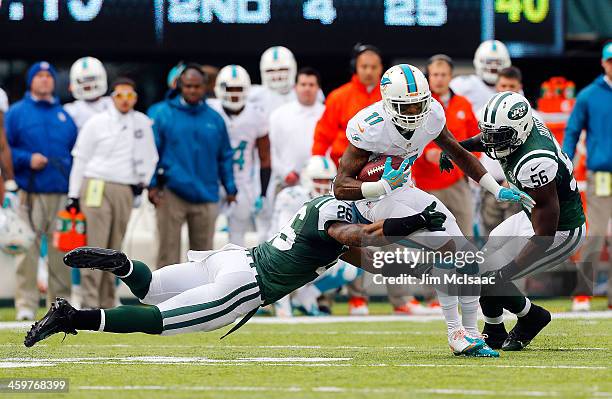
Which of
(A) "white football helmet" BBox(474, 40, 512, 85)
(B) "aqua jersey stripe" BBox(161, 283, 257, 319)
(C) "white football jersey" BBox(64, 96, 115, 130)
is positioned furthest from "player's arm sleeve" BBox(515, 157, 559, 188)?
(C) "white football jersey" BBox(64, 96, 115, 130)

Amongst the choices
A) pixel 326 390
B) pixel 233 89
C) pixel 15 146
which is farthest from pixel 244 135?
pixel 326 390

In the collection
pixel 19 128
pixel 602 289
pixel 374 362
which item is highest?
pixel 19 128

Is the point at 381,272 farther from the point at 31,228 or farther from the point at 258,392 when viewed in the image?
the point at 31,228

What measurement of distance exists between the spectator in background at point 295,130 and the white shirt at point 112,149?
3.51 feet

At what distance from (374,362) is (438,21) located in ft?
20.3

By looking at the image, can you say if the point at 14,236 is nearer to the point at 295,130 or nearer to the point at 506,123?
A: the point at 295,130

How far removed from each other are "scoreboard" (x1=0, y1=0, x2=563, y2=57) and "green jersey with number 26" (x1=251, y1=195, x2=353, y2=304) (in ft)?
17.4

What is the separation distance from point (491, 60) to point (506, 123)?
4309mm

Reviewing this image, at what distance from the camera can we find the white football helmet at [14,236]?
9.50 metres

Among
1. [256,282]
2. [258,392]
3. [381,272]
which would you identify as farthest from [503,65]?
[258,392]

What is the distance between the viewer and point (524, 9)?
12.1 m

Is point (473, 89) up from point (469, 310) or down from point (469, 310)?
up

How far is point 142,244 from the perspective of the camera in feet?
41.4

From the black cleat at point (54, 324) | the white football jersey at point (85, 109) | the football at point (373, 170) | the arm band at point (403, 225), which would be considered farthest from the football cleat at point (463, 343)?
the white football jersey at point (85, 109)
